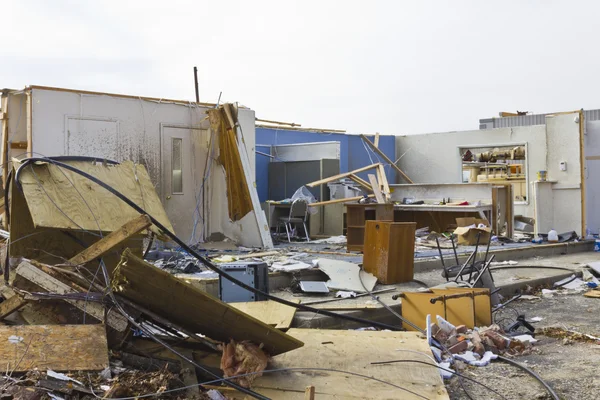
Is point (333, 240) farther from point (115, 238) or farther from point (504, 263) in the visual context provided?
point (115, 238)

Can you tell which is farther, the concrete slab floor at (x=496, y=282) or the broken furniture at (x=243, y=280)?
the broken furniture at (x=243, y=280)

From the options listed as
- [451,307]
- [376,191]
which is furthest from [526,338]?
[376,191]

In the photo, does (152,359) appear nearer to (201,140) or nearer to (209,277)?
(209,277)

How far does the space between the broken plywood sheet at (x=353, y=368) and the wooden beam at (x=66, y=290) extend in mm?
1156

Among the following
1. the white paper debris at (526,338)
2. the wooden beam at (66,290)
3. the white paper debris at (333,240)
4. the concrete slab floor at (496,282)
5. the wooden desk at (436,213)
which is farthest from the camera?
the wooden desk at (436,213)

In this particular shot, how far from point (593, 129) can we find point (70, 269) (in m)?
14.9

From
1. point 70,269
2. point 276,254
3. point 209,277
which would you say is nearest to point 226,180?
point 276,254

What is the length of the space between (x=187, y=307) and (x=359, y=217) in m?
9.26

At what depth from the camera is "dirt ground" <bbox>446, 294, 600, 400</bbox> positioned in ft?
17.7

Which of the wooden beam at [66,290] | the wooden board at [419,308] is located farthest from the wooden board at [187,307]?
the wooden board at [419,308]

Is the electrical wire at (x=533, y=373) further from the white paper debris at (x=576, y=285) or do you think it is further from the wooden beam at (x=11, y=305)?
the white paper debris at (x=576, y=285)

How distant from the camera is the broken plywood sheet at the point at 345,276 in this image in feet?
29.5

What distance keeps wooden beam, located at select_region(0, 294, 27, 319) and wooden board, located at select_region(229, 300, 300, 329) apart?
2.43 m

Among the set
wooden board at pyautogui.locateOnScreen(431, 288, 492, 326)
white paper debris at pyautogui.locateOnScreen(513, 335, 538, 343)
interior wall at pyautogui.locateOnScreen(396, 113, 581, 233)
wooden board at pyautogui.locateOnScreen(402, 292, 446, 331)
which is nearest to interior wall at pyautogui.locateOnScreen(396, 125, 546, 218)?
interior wall at pyautogui.locateOnScreen(396, 113, 581, 233)
